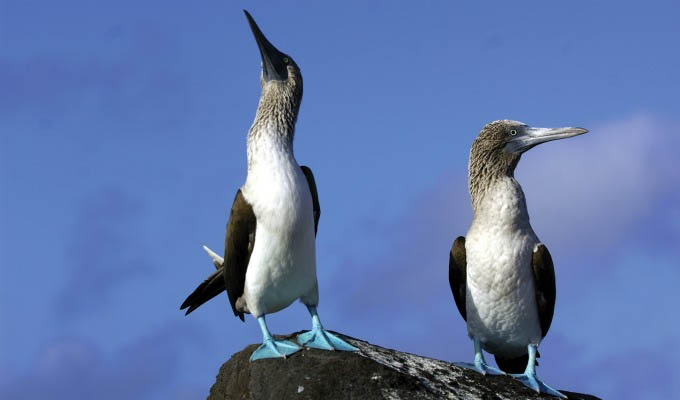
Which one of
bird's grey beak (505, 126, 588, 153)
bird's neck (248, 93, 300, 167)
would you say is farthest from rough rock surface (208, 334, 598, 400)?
bird's grey beak (505, 126, 588, 153)

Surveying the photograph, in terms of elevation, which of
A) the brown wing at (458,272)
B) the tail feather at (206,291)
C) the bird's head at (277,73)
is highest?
the bird's head at (277,73)

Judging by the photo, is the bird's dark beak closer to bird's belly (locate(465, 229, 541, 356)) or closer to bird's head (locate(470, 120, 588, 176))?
bird's head (locate(470, 120, 588, 176))

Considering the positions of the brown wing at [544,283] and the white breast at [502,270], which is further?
the brown wing at [544,283]

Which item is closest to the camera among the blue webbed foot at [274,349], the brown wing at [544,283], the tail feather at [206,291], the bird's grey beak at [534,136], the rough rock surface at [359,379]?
the rough rock surface at [359,379]

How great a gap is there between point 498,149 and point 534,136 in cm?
43

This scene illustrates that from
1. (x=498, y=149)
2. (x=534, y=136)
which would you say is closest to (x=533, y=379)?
(x=498, y=149)

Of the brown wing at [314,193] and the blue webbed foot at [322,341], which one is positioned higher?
the brown wing at [314,193]

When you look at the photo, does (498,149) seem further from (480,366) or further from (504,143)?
(480,366)

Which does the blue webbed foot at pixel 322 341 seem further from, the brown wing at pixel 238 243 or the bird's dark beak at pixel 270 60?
the bird's dark beak at pixel 270 60

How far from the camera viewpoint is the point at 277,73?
842 cm

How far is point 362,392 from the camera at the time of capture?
23.5 feet

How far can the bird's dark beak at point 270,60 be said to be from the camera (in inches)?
332

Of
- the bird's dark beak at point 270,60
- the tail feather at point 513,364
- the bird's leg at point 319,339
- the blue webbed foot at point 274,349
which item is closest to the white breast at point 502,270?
the tail feather at point 513,364

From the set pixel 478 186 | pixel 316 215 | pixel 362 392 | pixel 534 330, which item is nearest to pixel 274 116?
pixel 316 215
